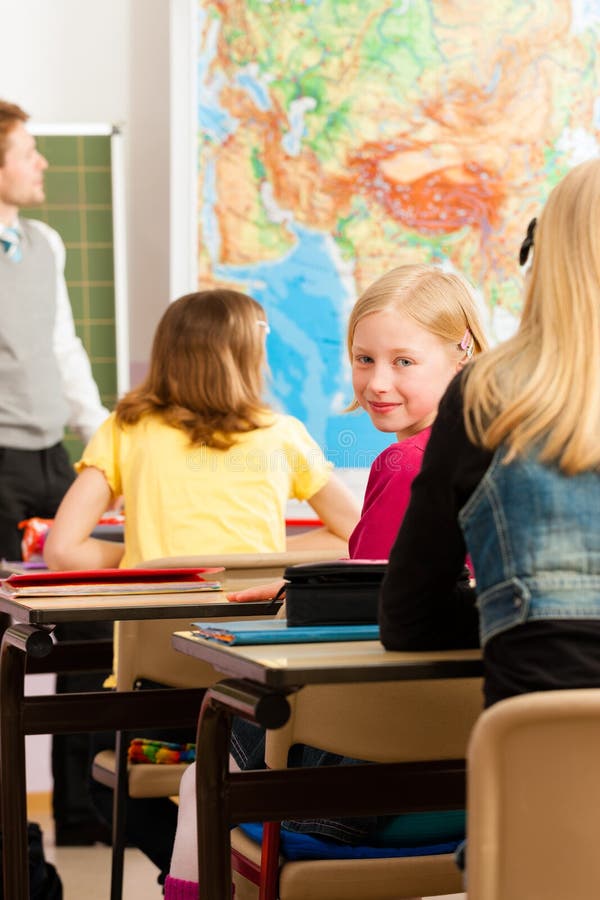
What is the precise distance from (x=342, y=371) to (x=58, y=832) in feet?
5.36

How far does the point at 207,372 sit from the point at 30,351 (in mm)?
1490

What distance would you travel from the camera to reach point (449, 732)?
1.55m

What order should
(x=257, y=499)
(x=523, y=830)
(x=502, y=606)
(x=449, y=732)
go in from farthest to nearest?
1. (x=257, y=499)
2. (x=449, y=732)
3. (x=502, y=606)
4. (x=523, y=830)

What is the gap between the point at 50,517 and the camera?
401cm

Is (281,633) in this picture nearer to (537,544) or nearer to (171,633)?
(537,544)

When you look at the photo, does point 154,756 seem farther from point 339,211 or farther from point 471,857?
point 339,211

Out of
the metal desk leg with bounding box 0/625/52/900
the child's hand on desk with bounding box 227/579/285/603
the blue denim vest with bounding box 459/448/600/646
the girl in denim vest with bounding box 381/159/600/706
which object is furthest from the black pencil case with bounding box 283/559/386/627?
the metal desk leg with bounding box 0/625/52/900

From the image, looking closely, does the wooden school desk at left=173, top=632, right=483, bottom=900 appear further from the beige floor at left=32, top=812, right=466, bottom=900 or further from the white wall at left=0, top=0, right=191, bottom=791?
the white wall at left=0, top=0, right=191, bottom=791

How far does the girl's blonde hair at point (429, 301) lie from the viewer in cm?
206

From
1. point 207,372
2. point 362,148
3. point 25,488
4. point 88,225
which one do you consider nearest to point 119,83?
point 88,225

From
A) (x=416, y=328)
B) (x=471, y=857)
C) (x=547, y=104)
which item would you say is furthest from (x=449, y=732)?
(x=547, y=104)

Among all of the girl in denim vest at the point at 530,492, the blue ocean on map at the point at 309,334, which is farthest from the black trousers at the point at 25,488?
the girl in denim vest at the point at 530,492

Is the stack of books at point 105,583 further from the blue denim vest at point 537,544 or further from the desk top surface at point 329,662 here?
the blue denim vest at point 537,544

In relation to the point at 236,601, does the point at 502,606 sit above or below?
above
